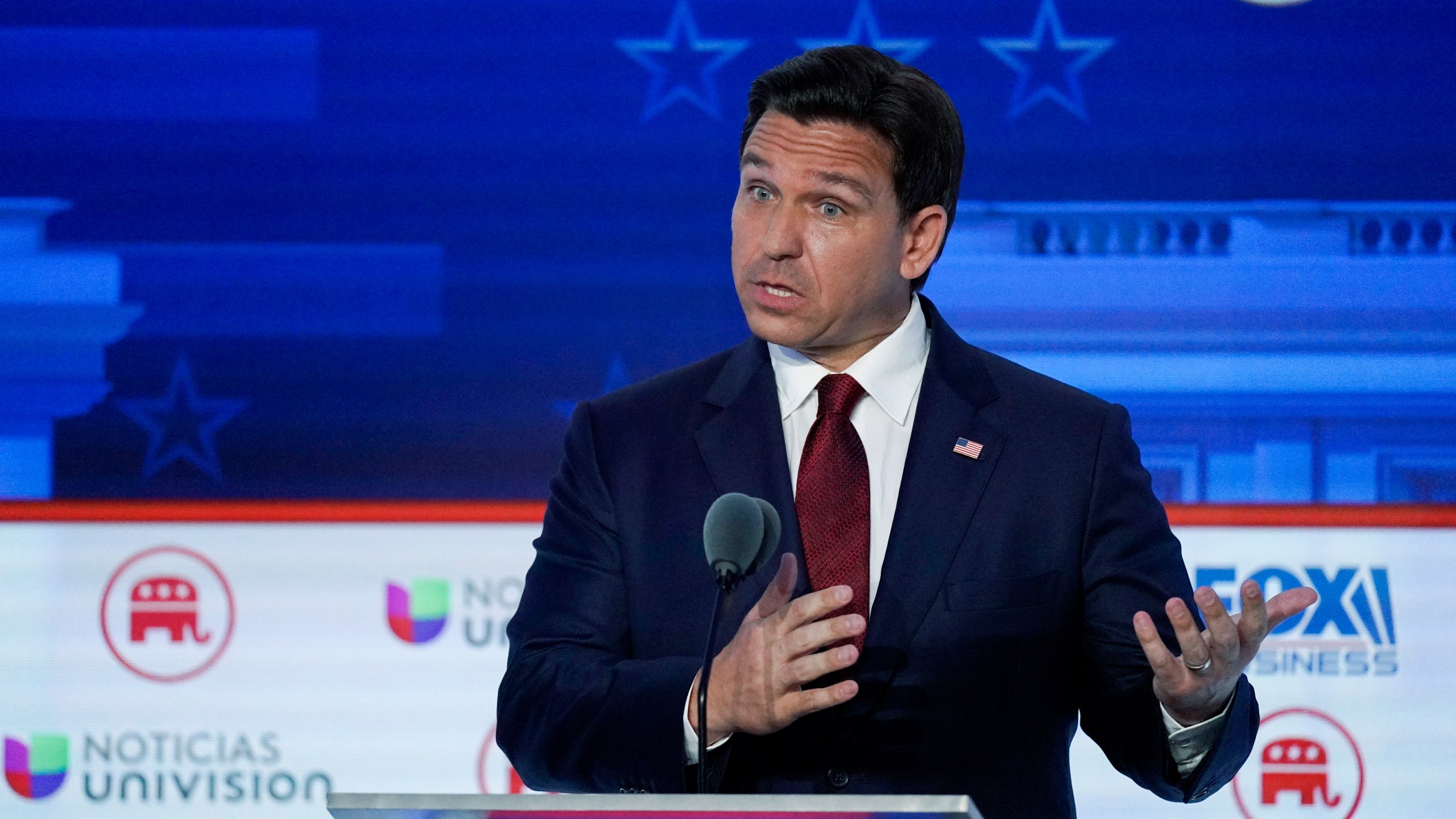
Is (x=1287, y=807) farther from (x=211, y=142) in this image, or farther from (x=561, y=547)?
(x=211, y=142)

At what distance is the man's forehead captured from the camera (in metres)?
2.27

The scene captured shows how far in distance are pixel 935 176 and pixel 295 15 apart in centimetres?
198

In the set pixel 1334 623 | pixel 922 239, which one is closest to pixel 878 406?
pixel 922 239

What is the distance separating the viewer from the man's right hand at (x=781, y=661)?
1.71 metres

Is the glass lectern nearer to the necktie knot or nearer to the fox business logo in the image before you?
the necktie knot

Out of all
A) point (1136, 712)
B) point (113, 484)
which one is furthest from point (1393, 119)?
point (113, 484)

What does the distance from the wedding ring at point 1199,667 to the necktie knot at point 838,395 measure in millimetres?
634

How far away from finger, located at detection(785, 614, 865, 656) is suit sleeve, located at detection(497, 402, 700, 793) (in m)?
0.28

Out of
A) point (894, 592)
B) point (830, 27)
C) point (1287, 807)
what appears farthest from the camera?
point (830, 27)

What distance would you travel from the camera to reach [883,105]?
2.29 meters

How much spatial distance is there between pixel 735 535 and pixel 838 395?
65 centimetres

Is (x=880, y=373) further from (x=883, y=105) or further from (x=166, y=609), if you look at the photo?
(x=166, y=609)

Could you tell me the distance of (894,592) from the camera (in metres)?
2.11

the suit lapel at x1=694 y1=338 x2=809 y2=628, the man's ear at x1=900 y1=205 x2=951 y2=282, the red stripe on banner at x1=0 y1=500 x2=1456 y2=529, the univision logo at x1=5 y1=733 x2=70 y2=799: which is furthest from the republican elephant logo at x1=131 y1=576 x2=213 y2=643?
the man's ear at x1=900 y1=205 x2=951 y2=282
